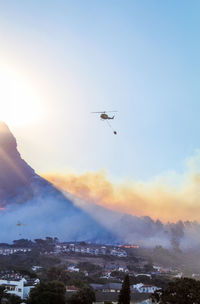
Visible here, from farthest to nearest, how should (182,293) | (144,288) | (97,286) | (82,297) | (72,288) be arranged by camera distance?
(144,288)
(97,286)
(72,288)
(82,297)
(182,293)

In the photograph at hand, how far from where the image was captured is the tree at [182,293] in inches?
2048

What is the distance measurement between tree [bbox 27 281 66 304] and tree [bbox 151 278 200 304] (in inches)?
943

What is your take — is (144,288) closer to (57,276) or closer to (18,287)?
(57,276)

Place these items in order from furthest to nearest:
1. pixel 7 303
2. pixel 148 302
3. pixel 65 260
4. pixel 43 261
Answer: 1. pixel 65 260
2. pixel 43 261
3. pixel 148 302
4. pixel 7 303

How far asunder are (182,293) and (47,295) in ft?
95.3

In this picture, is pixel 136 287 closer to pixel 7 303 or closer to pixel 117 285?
pixel 117 285

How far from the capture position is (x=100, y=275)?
14862 centimetres

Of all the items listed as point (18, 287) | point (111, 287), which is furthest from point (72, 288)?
point (111, 287)

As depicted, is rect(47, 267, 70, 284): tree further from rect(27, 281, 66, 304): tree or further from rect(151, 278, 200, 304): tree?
rect(151, 278, 200, 304): tree

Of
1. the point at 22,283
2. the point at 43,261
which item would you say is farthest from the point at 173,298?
the point at 43,261

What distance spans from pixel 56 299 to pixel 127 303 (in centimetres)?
1330

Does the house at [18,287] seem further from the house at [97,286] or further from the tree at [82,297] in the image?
the tree at [82,297]

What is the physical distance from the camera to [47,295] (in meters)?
71.4

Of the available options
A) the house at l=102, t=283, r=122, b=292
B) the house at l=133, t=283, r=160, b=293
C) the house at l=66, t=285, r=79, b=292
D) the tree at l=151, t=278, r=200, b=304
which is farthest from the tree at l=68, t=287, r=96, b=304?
the house at l=133, t=283, r=160, b=293
